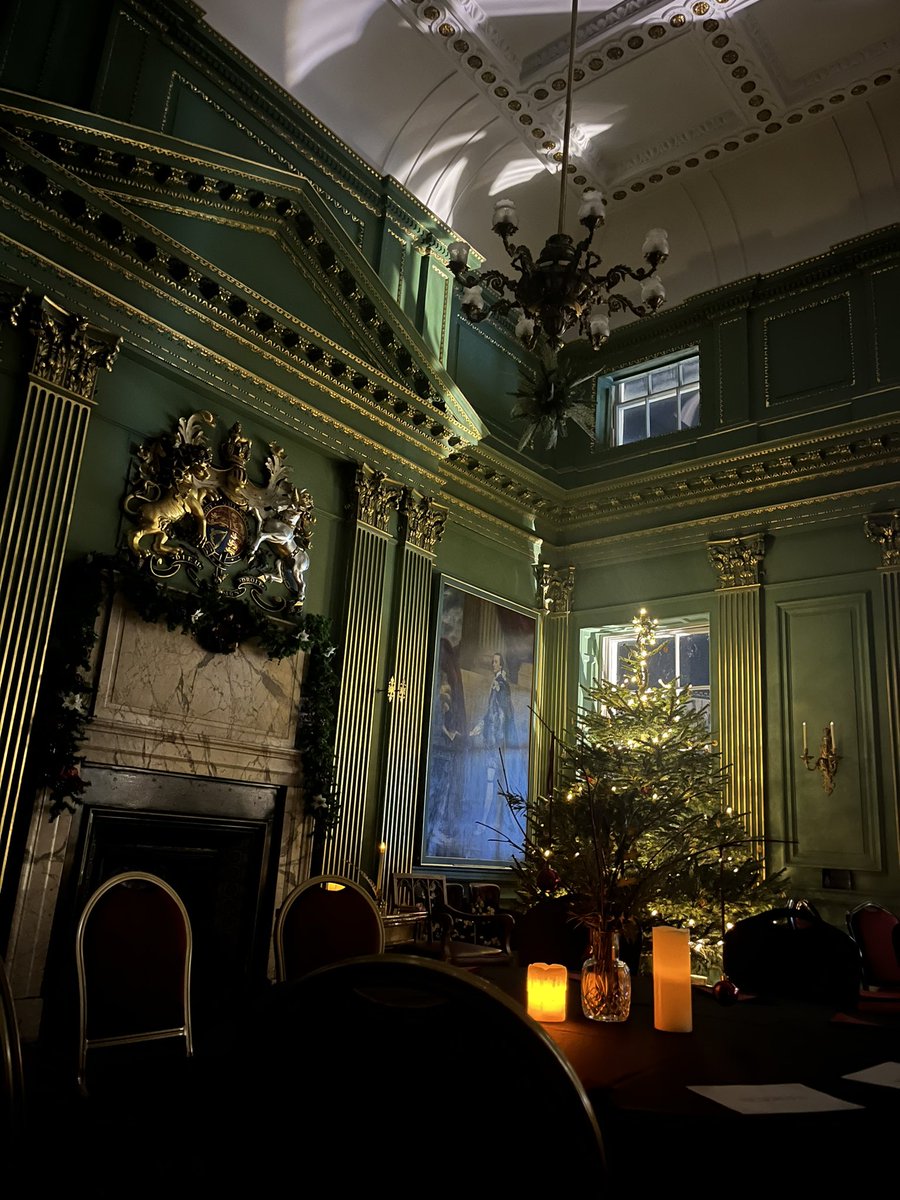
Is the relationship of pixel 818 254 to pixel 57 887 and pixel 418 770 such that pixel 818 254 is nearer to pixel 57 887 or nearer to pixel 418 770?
pixel 418 770

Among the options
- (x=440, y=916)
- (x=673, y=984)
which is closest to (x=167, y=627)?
(x=440, y=916)

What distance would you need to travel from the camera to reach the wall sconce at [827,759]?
7.40 metres

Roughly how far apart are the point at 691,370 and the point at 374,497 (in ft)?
13.9

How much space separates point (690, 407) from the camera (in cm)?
944

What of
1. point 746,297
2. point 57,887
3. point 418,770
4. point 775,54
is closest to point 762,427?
point 746,297

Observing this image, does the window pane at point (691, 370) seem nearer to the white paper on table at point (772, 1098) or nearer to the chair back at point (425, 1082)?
the white paper on table at point (772, 1098)

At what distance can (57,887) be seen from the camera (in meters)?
5.03

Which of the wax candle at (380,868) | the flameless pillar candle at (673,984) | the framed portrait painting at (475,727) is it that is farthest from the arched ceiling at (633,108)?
the flameless pillar candle at (673,984)

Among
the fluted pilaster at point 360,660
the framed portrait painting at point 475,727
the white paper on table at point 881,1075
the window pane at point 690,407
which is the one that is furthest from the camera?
the window pane at point 690,407

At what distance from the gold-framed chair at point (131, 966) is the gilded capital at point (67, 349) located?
3535 mm

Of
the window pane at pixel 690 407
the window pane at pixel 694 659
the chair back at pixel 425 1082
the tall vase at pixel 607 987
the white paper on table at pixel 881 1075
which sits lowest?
the white paper on table at pixel 881 1075

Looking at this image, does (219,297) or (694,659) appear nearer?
(219,297)

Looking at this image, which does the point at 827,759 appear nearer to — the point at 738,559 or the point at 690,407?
the point at 738,559

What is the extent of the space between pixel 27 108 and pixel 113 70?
3.85 feet
